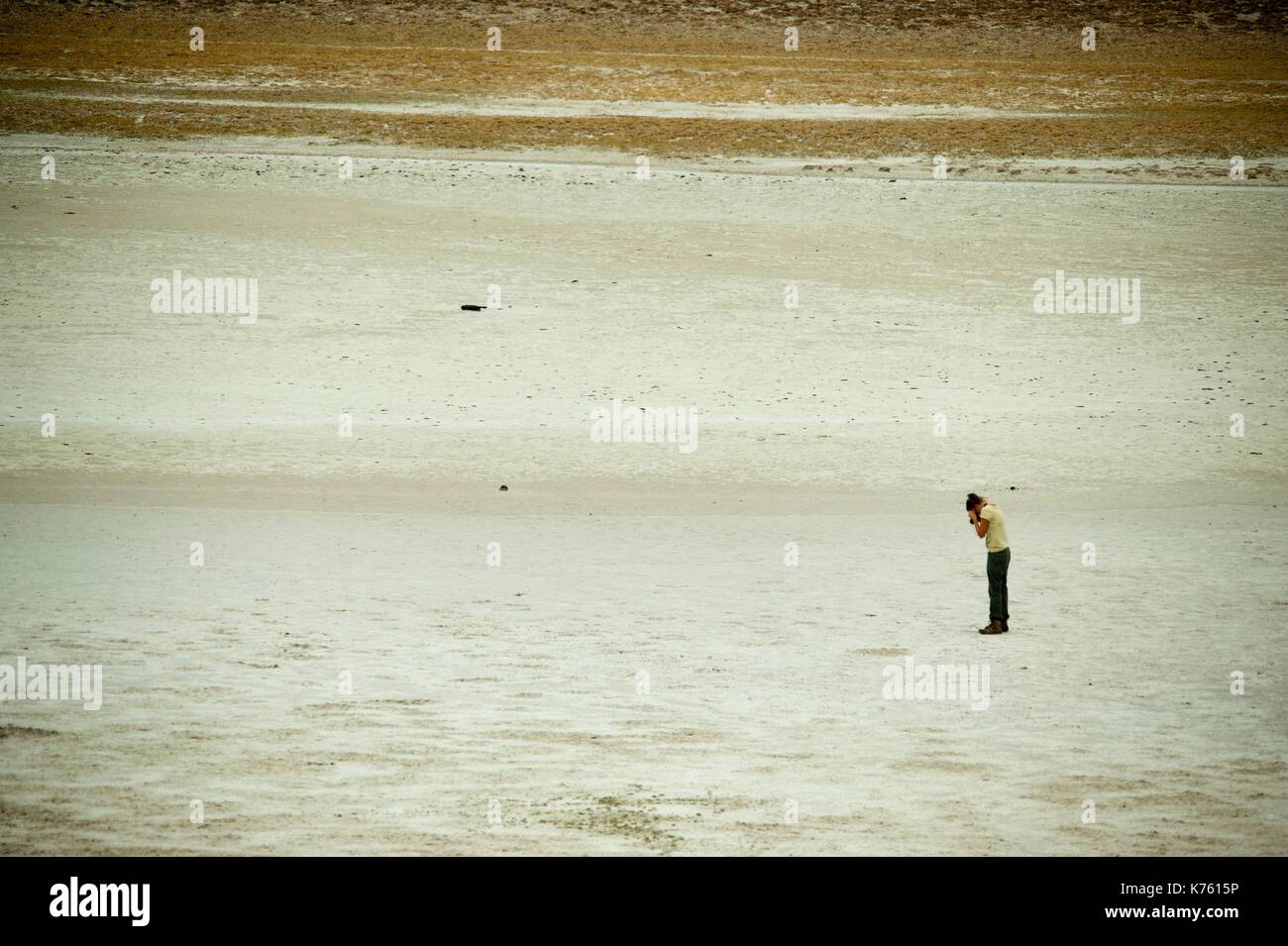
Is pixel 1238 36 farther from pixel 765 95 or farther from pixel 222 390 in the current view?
pixel 222 390

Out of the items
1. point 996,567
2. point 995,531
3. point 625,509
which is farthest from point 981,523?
point 625,509

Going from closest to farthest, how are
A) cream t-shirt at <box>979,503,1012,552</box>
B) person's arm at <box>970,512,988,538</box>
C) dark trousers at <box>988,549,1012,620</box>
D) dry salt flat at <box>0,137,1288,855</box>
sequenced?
dry salt flat at <box>0,137,1288,855</box> < dark trousers at <box>988,549,1012,620</box> < cream t-shirt at <box>979,503,1012,552</box> < person's arm at <box>970,512,988,538</box>

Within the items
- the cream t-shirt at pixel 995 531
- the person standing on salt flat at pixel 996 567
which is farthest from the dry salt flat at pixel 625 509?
the cream t-shirt at pixel 995 531

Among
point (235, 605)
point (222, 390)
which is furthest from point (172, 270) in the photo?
point (235, 605)

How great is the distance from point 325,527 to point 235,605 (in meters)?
2.59

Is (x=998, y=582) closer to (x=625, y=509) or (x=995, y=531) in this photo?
(x=995, y=531)

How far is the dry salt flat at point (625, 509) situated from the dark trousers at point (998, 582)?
7.5 inches

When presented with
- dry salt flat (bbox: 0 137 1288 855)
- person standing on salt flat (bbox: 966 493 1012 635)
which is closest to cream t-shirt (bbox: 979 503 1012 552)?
person standing on salt flat (bbox: 966 493 1012 635)

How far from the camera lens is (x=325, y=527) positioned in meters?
14.0

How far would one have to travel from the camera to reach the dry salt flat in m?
8.20

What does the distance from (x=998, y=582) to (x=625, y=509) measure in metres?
4.73

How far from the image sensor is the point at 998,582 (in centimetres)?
1100

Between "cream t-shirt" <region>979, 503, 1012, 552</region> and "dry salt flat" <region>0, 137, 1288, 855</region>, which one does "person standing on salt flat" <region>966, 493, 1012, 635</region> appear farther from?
"dry salt flat" <region>0, 137, 1288, 855</region>

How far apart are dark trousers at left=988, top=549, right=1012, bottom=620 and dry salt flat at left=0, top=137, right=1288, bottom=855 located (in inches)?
7.5
